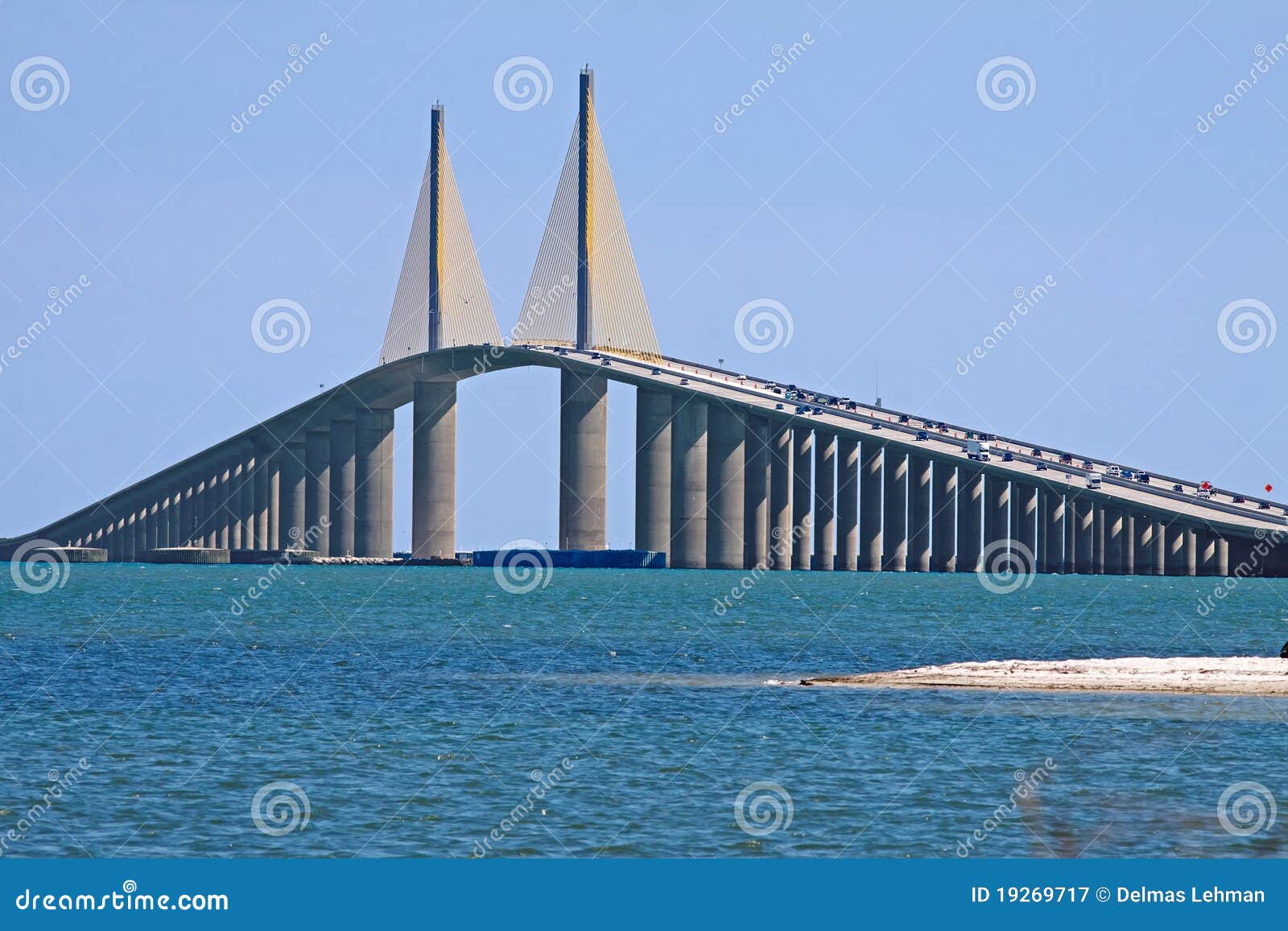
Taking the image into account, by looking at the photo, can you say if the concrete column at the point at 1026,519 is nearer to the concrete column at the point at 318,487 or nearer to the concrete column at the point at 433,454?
the concrete column at the point at 433,454

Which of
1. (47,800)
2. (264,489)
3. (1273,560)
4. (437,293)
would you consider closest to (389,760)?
(47,800)

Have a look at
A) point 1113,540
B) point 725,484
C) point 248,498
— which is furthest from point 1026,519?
point 248,498

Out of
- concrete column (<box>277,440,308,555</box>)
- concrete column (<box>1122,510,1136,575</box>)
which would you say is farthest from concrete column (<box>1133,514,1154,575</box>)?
concrete column (<box>277,440,308,555</box>)

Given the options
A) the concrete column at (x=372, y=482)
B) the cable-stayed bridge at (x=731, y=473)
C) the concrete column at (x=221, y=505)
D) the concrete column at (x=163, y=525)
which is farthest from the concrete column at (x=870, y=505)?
the concrete column at (x=163, y=525)

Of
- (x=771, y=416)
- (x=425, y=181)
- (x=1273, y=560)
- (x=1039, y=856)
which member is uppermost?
(x=425, y=181)

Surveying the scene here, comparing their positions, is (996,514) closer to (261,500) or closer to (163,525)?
(261,500)

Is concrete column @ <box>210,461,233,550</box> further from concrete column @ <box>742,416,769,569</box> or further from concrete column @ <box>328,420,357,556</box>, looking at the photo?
concrete column @ <box>742,416,769,569</box>

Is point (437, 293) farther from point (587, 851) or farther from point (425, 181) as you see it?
point (587, 851)
